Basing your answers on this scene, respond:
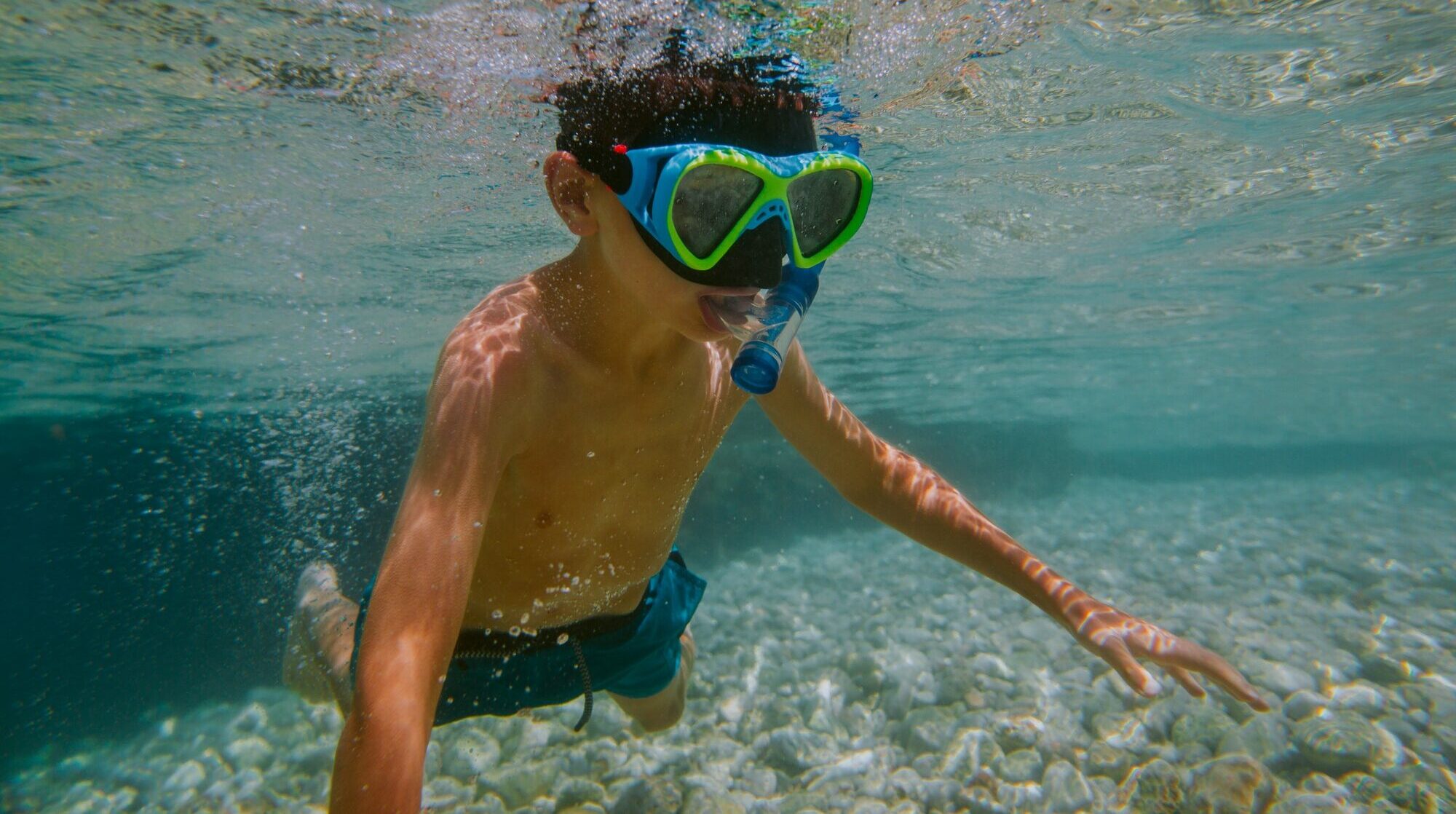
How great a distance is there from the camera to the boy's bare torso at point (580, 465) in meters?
2.44

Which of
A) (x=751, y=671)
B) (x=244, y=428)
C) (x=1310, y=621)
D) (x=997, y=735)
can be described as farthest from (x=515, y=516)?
(x=244, y=428)

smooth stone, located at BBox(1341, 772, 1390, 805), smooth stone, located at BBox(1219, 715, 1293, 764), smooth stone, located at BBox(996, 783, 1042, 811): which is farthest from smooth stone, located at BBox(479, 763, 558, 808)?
smooth stone, located at BBox(1341, 772, 1390, 805)

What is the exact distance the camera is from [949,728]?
5238 mm

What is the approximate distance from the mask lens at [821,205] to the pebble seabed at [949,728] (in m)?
3.74

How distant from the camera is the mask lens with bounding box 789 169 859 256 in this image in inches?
92.9

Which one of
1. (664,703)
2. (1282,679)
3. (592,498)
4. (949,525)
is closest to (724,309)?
(592,498)

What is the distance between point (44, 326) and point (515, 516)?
46.1ft

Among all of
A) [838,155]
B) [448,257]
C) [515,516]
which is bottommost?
[448,257]

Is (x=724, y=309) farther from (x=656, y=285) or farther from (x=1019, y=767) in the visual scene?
(x=1019, y=767)

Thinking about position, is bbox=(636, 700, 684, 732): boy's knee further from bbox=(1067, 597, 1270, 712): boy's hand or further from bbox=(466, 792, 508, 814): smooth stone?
bbox=(1067, 597, 1270, 712): boy's hand

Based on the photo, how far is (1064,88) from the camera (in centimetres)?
710

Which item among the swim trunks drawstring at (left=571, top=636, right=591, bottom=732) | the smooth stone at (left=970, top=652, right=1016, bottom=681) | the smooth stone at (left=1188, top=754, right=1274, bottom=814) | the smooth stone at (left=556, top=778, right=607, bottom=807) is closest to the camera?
the swim trunks drawstring at (left=571, top=636, right=591, bottom=732)

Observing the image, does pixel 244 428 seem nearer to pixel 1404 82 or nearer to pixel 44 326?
pixel 44 326

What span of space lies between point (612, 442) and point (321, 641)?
3216 millimetres
